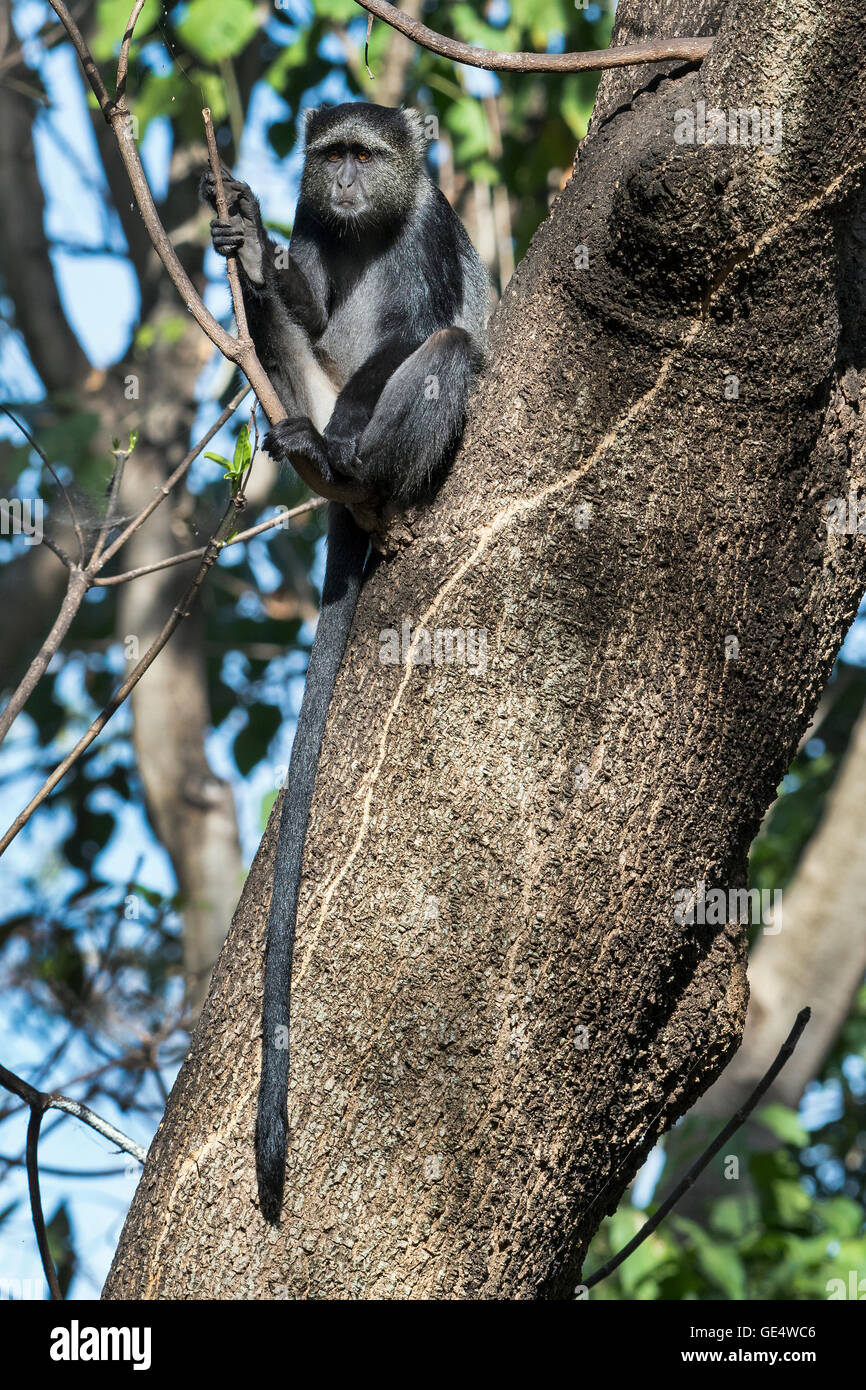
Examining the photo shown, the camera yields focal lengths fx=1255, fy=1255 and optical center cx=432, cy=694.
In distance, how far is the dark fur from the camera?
2443mm

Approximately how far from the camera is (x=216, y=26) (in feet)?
16.7

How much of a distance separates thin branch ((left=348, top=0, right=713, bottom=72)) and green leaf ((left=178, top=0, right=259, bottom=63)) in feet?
10.2

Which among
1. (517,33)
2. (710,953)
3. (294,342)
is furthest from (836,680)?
(710,953)

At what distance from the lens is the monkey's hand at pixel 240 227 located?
3.13 metres

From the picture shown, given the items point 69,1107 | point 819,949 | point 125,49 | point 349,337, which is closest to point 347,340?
point 349,337

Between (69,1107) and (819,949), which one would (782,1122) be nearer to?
(819,949)

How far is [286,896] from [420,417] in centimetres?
127

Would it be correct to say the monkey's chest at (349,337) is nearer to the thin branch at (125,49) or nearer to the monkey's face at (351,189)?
the monkey's face at (351,189)

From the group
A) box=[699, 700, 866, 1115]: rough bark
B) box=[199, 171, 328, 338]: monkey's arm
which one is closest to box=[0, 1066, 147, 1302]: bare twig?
box=[199, 171, 328, 338]: monkey's arm

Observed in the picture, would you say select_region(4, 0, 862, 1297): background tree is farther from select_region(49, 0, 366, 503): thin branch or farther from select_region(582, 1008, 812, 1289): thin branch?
select_region(49, 0, 366, 503): thin branch

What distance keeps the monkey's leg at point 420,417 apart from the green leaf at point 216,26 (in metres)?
2.67

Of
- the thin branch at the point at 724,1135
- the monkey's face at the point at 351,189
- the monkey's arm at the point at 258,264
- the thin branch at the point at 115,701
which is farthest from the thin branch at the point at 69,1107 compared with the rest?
the monkey's face at the point at 351,189

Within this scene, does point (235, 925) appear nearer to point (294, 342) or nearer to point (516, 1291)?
point (516, 1291)

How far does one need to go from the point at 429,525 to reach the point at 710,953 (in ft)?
3.17
